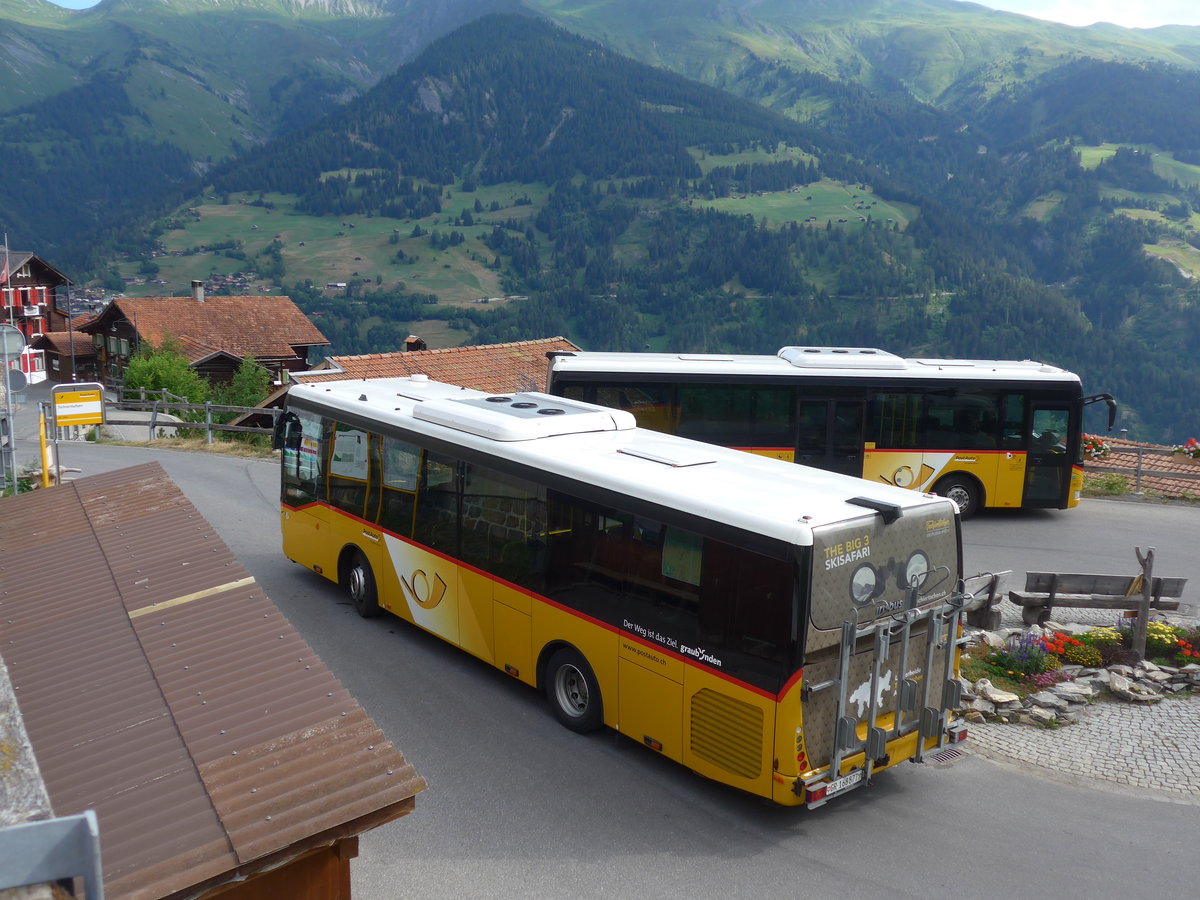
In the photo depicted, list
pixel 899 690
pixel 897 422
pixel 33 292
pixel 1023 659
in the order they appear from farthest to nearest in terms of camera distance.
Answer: pixel 33 292 → pixel 897 422 → pixel 1023 659 → pixel 899 690

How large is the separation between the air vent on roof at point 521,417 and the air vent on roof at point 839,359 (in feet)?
26.4

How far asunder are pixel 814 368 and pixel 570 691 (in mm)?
10594

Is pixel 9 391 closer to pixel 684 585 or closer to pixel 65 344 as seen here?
pixel 684 585

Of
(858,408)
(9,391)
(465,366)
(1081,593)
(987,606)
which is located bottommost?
(987,606)

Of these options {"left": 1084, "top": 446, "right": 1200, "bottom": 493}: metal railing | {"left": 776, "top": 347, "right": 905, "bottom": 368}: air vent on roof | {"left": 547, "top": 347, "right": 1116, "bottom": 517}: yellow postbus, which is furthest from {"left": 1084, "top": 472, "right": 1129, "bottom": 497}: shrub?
{"left": 776, "top": 347, "right": 905, "bottom": 368}: air vent on roof

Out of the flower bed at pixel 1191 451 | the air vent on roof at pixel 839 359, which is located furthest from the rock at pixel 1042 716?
the flower bed at pixel 1191 451

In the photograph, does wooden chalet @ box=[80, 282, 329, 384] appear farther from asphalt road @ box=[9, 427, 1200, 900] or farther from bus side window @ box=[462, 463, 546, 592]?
asphalt road @ box=[9, 427, 1200, 900]

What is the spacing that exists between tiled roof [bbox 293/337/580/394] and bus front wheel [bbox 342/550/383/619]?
1871 cm

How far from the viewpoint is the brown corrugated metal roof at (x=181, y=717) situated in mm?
4297

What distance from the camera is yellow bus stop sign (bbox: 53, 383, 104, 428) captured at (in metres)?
17.5

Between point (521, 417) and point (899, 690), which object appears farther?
point (521, 417)

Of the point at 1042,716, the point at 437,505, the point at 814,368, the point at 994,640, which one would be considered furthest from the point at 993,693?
the point at 814,368

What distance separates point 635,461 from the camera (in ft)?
34.6

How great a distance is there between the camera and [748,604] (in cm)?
857
